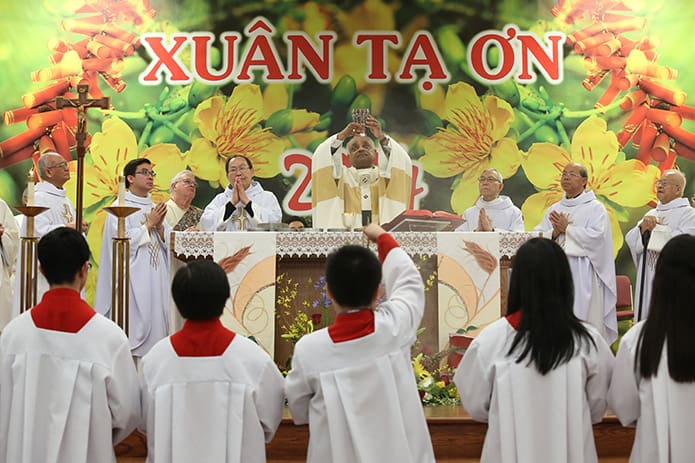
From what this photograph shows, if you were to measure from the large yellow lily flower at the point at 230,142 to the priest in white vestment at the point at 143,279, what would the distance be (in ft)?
7.04

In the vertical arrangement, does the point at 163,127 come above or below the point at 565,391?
above

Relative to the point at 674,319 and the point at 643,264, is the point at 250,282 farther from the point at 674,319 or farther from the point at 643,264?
the point at 643,264

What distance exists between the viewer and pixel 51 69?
1008 cm

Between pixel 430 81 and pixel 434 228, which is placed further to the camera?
pixel 430 81

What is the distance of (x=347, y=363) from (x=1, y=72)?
8.20 meters

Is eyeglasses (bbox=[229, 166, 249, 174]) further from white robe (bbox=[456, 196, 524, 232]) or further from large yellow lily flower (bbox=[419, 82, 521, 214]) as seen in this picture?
large yellow lily flower (bbox=[419, 82, 521, 214])

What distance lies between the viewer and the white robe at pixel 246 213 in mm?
6879

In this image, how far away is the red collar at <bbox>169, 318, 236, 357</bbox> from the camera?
322 centimetres

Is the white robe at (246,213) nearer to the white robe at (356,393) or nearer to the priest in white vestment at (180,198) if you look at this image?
the priest in white vestment at (180,198)

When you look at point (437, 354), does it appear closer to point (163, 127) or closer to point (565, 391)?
point (565, 391)

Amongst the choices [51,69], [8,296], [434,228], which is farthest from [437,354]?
[51,69]

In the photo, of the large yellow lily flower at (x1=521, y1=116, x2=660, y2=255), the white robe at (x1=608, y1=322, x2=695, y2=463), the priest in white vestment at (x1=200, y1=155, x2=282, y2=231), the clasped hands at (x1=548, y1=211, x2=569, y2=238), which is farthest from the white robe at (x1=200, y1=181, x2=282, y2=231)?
the white robe at (x1=608, y1=322, x2=695, y2=463)

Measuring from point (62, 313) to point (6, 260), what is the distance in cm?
492

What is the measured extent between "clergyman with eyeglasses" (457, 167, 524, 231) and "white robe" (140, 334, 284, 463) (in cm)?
591
